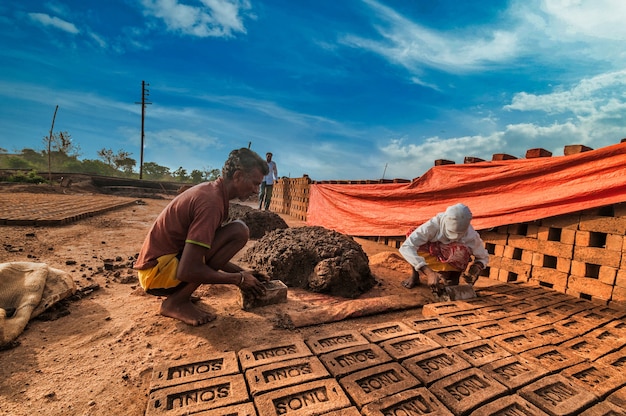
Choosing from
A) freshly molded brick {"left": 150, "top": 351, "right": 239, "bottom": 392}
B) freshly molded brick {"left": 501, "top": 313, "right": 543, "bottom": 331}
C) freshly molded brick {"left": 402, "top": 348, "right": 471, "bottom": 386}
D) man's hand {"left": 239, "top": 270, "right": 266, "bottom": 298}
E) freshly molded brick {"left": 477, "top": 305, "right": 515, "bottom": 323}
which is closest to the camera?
freshly molded brick {"left": 150, "top": 351, "right": 239, "bottom": 392}

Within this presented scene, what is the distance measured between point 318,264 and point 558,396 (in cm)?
236

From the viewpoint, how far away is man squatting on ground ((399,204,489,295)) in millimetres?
3330

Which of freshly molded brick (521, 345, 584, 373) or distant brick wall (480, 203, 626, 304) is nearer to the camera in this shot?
freshly molded brick (521, 345, 584, 373)

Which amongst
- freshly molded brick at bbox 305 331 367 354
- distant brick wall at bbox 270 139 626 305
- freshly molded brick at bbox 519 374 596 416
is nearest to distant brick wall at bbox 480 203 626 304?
distant brick wall at bbox 270 139 626 305

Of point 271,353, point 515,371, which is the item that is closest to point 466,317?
point 515,371

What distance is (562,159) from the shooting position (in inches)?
149

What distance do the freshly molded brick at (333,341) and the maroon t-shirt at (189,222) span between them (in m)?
0.96

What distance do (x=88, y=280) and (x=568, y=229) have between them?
5435 mm

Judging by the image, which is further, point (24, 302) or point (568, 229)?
point (568, 229)

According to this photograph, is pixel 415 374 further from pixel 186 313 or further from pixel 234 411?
pixel 186 313

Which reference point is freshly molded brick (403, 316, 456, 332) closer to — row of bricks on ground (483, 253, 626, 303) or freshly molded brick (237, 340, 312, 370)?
freshly molded brick (237, 340, 312, 370)

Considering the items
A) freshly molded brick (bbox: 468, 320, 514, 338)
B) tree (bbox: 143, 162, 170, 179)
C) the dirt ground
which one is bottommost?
the dirt ground

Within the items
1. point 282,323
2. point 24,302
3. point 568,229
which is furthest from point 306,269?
point 568,229

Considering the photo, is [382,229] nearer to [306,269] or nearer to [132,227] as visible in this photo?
[306,269]
